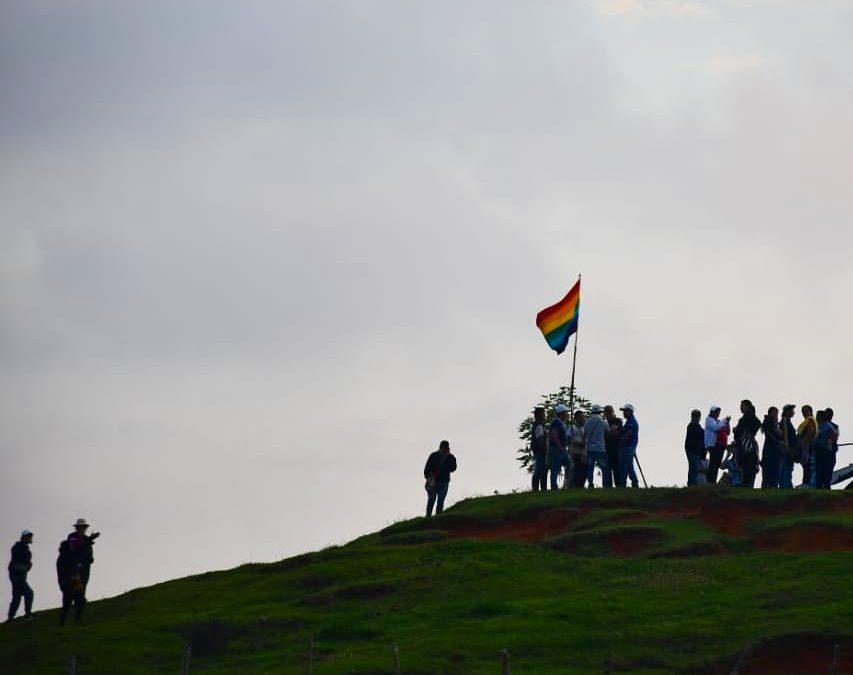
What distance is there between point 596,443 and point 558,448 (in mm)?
1381

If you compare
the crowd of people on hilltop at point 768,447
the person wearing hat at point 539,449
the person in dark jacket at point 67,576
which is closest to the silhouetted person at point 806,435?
the crowd of people on hilltop at point 768,447

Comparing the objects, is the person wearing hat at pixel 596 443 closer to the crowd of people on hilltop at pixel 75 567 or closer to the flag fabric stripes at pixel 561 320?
the flag fabric stripes at pixel 561 320

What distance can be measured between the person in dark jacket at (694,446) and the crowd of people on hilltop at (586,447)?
1484 mm

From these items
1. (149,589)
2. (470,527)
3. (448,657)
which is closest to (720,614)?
(448,657)

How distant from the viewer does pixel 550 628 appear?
39.5 metres

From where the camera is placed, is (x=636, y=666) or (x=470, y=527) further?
(x=470, y=527)

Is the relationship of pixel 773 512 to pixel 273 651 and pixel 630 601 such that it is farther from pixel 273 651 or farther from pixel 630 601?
pixel 273 651

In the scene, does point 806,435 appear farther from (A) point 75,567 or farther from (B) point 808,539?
(A) point 75,567

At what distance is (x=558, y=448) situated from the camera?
2141 inches

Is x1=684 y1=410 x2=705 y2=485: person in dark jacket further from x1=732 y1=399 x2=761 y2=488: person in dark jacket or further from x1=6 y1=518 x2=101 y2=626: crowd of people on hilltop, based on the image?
x1=6 y1=518 x2=101 y2=626: crowd of people on hilltop

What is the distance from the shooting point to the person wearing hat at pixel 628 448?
52.8m

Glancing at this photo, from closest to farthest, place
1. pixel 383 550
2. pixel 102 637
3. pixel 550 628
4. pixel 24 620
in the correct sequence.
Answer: pixel 550 628, pixel 102 637, pixel 24 620, pixel 383 550

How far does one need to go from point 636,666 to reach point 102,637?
41.1ft

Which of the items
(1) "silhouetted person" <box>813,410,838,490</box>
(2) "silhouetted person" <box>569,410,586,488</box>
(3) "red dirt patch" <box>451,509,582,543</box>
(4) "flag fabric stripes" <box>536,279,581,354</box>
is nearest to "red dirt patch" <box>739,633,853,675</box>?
(3) "red dirt patch" <box>451,509,582,543</box>
